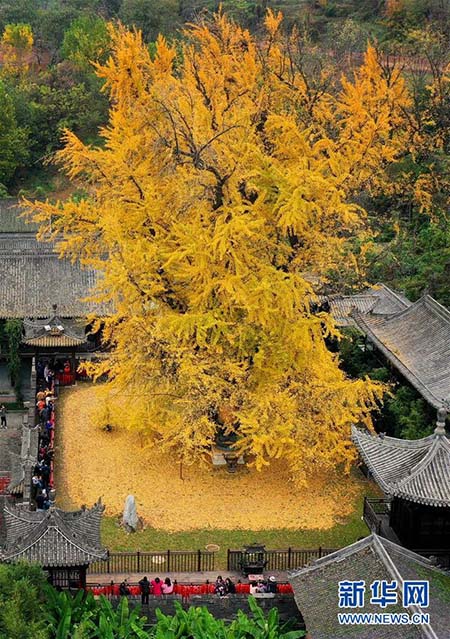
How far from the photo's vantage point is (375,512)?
23.2 metres

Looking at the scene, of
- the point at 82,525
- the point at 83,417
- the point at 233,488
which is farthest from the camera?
the point at 83,417

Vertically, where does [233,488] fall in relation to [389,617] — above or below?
below

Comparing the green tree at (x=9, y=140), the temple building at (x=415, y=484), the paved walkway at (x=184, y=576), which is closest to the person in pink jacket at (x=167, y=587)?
the paved walkway at (x=184, y=576)

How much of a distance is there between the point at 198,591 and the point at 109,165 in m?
13.1

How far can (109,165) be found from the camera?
26.0 m

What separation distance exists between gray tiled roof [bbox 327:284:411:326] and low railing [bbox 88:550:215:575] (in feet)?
39.7

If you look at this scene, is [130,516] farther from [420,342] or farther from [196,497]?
[420,342]

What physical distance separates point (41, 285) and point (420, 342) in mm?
17255

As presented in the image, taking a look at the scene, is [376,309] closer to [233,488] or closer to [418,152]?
[233,488]

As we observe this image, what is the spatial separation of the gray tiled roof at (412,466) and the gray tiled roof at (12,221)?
37927mm

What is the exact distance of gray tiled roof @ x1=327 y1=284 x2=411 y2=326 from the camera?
99.6 ft

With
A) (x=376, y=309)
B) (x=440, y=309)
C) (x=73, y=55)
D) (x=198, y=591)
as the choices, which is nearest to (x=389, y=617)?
(x=198, y=591)

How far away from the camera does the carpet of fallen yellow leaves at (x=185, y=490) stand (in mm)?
23641

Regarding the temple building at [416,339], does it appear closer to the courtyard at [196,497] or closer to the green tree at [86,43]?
the courtyard at [196,497]
